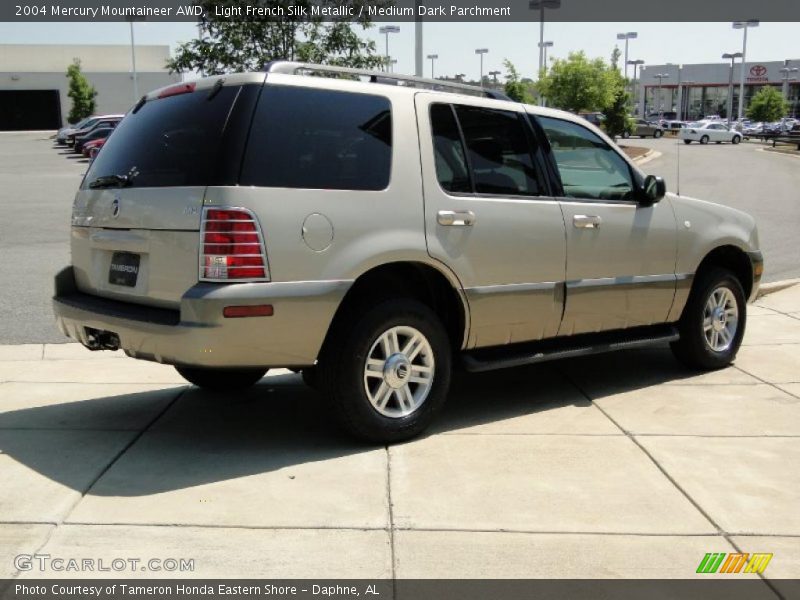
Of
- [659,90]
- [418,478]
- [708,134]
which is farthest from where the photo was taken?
[659,90]

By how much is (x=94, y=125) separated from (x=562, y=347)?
43126 mm

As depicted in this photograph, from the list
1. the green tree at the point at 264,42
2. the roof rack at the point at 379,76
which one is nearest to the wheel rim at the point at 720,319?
the roof rack at the point at 379,76

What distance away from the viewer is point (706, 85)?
11562 cm

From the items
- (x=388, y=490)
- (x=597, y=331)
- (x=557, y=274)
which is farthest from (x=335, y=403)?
(x=597, y=331)

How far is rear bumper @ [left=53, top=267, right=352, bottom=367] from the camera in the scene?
4.30 m

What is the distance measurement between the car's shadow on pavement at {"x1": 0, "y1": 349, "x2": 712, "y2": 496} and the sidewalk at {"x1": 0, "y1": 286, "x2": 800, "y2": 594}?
0.06 ft

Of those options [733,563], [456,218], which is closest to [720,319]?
[456,218]

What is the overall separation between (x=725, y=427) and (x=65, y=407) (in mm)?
4176

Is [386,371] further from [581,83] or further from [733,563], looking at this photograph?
[581,83]

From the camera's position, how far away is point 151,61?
83.1 m

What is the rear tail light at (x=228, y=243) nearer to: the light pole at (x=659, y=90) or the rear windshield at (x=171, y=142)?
the rear windshield at (x=171, y=142)

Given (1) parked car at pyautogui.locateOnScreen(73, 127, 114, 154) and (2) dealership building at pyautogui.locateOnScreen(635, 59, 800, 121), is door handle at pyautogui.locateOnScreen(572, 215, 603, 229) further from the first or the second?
(2) dealership building at pyautogui.locateOnScreen(635, 59, 800, 121)

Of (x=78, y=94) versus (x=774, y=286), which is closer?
(x=774, y=286)

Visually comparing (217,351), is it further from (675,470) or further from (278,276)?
(675,470)
